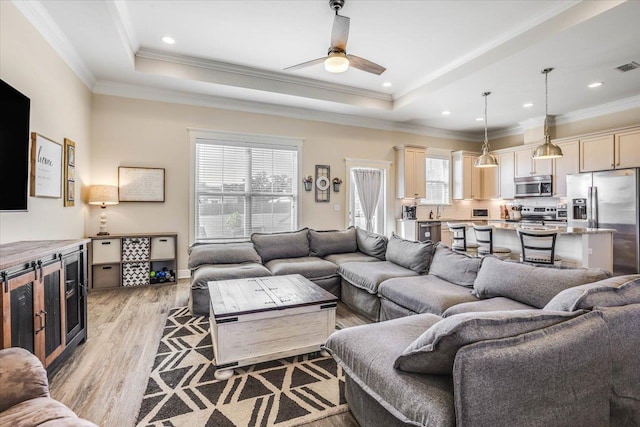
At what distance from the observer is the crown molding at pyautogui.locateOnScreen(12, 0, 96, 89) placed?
2.77 meters

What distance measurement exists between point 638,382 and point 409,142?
6224 mm

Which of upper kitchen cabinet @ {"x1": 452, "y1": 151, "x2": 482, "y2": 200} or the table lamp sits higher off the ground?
upper kitchen cabinet @ {"x1": 452, "y1": 151, "x2": 482, "y2": 200}

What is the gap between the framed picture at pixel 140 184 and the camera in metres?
4.74

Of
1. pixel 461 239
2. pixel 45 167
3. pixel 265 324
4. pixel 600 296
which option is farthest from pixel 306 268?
pixel 45 167

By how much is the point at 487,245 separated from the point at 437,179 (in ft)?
11.9

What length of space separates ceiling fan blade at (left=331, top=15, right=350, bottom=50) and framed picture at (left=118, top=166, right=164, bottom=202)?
3511 millimetres

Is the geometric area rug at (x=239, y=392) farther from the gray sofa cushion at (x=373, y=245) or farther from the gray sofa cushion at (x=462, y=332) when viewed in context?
the gray sofa cushion at (x=373, y=245)

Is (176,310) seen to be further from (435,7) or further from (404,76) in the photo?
(404,76)

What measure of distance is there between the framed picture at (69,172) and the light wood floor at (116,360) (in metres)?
1.33

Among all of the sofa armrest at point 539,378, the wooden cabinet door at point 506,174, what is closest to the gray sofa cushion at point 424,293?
the sofa armrest at point 539,378

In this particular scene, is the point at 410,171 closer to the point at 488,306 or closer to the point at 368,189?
the point at 368,189

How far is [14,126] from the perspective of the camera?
2182 millimetres

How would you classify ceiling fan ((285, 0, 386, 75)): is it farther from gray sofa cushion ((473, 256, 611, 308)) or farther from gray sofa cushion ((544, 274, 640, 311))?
gray sofa cushion ((544, 274, 640, 311))

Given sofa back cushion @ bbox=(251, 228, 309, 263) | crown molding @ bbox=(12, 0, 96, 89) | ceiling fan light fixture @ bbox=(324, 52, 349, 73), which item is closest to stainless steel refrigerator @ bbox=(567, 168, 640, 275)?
sofa back cushion @ bbox=(251, 228, 309, 263)
